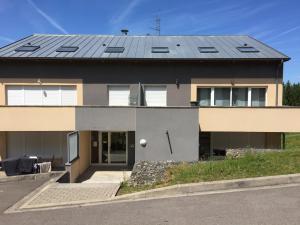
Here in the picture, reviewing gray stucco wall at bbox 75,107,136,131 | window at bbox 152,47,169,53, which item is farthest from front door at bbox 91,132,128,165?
window at bbox 152,47,169,53

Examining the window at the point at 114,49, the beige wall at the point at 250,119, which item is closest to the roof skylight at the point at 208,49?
the beige wall at the point at 250,119

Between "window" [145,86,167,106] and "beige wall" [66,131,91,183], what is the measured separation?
4.00m

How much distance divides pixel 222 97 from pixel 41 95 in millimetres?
10144

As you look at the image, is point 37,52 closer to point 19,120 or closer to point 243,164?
point 19,120

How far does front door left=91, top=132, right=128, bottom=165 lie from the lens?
1798cm

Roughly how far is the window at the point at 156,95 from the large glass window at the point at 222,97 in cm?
290

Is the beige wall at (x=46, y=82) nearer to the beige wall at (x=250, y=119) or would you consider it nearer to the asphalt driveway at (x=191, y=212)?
the beige wall at (x=250, y=119)

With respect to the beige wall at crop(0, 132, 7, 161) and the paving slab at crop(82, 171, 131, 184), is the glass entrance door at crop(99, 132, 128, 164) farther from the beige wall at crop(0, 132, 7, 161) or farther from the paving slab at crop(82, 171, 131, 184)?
the beige wall at crop(0, 132, 7, 161)

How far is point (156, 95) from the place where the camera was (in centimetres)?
1717

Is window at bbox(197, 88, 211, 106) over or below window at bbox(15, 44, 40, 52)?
below

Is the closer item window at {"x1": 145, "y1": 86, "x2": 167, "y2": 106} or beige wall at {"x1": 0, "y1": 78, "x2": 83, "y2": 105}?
beige wall at {"x1": 0, "y1": 78, "x2": 83, "y2": 105}

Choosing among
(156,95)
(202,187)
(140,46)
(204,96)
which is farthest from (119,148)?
(202,187)

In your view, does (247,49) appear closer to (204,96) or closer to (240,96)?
(240,96)

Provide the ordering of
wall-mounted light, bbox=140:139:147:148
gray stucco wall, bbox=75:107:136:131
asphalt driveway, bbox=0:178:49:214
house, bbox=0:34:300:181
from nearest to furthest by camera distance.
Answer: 1. asphalt driveway, bbox=0:178:49:214
2. wall-mounted light, bbox=140:139:147:148
3. gray stucco wall, bbox=75:107:136:131
4. house, bbox=0:34:300:181
